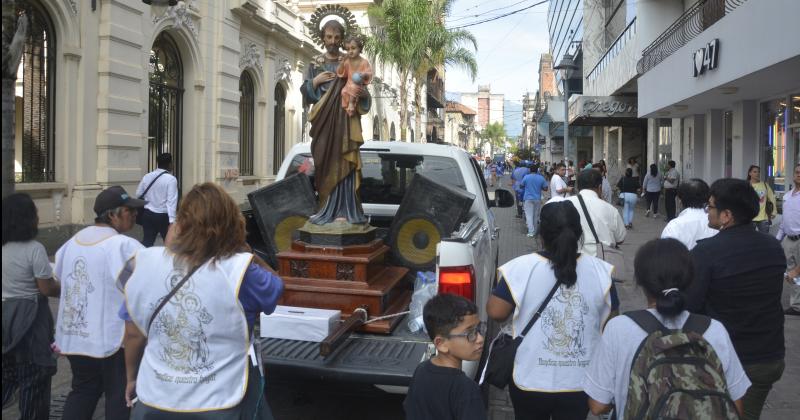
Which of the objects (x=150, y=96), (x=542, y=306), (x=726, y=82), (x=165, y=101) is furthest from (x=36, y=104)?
(x=726, y=82)

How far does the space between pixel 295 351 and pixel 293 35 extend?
18.4 metres

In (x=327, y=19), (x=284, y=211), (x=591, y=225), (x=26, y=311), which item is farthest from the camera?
(x=591, y=225)

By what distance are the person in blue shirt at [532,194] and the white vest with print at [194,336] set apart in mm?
13114

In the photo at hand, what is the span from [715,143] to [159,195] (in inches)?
629

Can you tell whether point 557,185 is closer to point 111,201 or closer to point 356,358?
point 356,358

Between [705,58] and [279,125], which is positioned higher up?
[705,58]

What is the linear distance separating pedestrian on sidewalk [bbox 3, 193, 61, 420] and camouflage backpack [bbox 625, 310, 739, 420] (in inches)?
120

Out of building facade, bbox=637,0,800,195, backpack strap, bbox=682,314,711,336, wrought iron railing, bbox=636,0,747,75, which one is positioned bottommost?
backpack strap, bbox=682,314,711,336

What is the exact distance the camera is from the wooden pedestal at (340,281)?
4.80 meters

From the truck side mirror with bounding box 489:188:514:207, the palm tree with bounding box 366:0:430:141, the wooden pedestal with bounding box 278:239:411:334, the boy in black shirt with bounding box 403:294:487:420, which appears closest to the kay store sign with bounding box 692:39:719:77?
the truck side mirror with bounding box 489:188:514:207

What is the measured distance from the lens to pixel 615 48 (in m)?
25.7

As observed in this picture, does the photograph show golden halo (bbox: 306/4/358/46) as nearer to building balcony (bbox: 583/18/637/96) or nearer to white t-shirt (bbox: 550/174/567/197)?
white t-shirt (bbox: 550/174/567/197)

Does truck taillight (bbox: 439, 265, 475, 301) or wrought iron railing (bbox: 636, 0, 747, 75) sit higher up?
wrought iron railing (bbox: 636, 0, 747, 75)

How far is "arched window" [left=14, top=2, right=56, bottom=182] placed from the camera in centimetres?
1091
